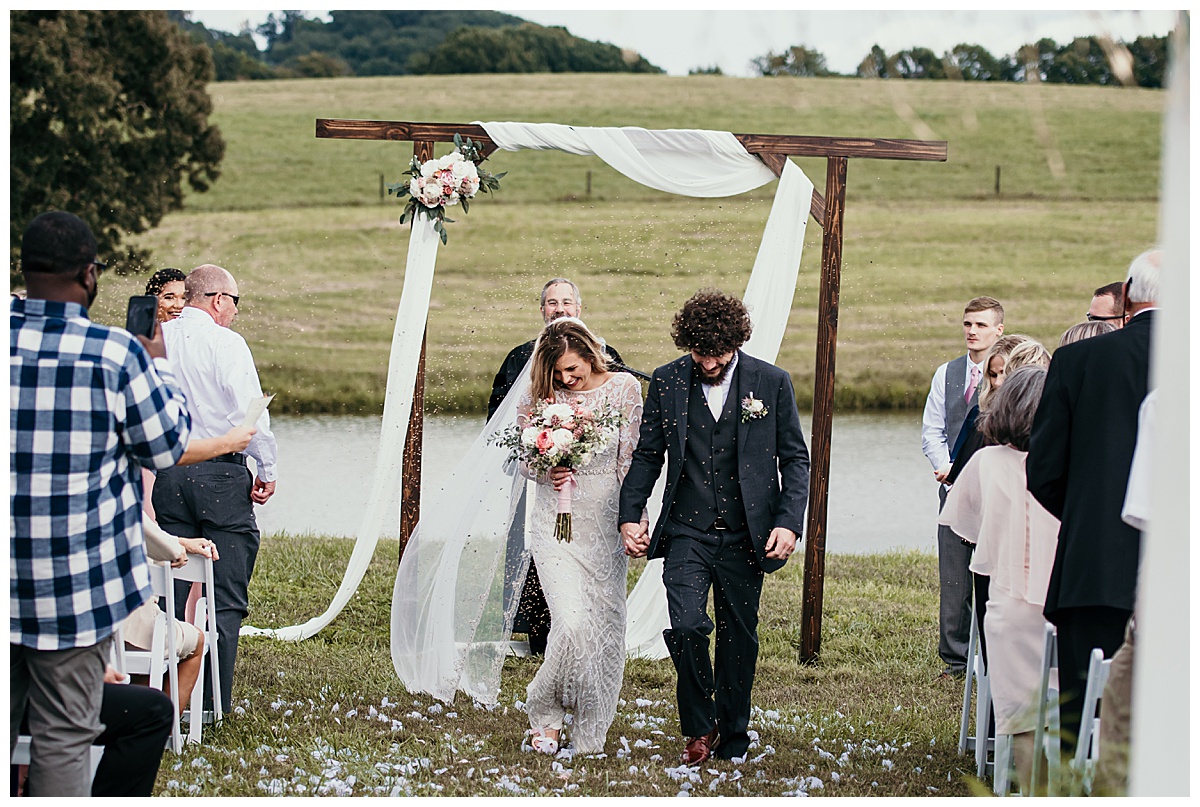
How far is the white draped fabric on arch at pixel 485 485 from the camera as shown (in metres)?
5.60

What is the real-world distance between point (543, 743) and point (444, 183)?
263 cm

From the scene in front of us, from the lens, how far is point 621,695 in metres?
5.75

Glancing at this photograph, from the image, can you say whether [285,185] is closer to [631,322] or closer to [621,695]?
[631,322]

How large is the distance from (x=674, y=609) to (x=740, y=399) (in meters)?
0.82

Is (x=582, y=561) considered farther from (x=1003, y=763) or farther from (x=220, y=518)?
(x=1003, y=763)

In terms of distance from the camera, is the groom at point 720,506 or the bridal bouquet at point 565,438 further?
the bridal bouquet at point 565,438

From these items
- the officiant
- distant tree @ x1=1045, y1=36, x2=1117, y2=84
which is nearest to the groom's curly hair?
the officiant

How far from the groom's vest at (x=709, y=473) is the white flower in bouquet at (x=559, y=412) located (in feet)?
1.58

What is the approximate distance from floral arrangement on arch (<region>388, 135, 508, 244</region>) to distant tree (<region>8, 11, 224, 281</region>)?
11.3m

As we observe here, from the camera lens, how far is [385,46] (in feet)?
96.3

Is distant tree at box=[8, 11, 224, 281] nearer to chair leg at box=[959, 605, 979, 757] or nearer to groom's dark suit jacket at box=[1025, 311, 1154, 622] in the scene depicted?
Answer: chair leg at box=[959, 605, 979, 757]

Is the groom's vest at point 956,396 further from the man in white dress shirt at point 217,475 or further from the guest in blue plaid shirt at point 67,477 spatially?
the guest in blue plaid shirt at point 67,477

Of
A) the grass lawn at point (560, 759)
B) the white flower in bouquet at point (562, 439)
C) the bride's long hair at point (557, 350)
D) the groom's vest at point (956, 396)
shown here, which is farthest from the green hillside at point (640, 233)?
the white flower in bouquet at point (562, 439)

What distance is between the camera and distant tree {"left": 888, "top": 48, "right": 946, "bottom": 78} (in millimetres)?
2576
